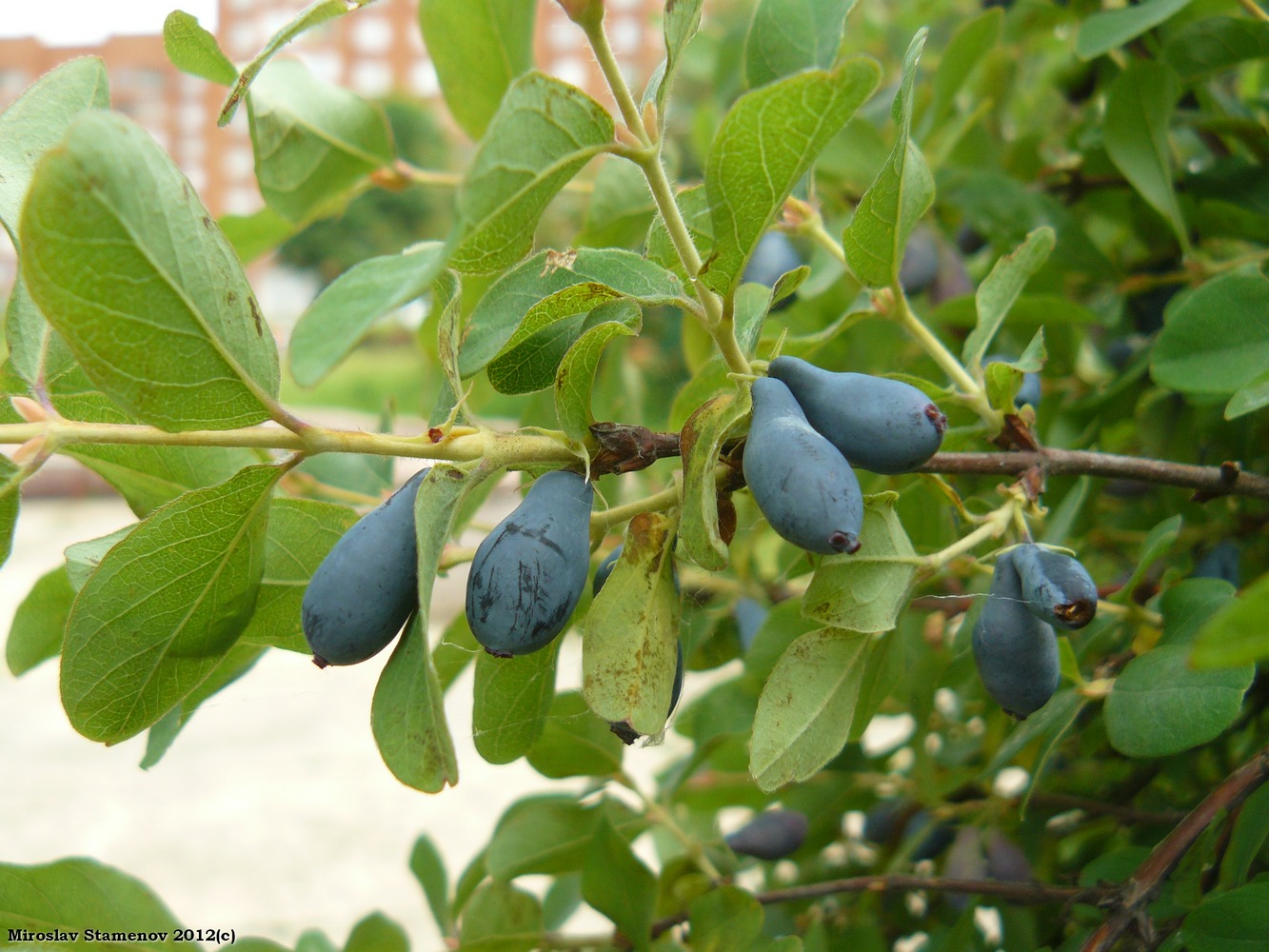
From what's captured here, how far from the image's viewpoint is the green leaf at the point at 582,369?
17.7 inches

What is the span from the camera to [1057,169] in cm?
94

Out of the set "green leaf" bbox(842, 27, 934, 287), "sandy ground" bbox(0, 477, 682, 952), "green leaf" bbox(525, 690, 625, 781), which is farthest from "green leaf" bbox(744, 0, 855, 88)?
"sandy ground" bbox(0, 477, 682, 952)

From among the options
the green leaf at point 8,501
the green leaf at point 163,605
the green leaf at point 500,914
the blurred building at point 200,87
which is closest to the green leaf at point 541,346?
the green leaf at point 163,605

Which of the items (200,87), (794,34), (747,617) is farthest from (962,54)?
(200,87)

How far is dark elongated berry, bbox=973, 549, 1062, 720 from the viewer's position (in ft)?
1.58

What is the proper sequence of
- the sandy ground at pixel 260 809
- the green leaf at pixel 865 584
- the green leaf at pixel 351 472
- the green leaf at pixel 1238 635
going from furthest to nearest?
the sandy ground at pixel 260 809 → the green leaf at pixel 351 472 → the green leaf at pixel 865 584 → the green leaf at pixel 1238 635

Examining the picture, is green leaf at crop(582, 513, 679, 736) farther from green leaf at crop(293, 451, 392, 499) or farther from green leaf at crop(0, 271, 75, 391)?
green leaf at crop(293, 451, 392, 499)

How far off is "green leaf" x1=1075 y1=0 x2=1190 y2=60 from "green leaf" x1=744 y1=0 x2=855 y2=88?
19 centimetres

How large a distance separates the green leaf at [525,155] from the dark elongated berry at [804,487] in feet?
0.41

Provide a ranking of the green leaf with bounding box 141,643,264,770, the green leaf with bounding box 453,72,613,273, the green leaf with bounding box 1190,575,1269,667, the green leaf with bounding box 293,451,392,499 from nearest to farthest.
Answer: the green leaf with bounding box 1190,575,1269,667, the green leaf with bounding box 453,72,613,273, the green leaf with bounding box 141,643,264,770, the green leaf with bounding box 293,451,392,499

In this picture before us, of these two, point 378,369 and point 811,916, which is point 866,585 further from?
point 378,369

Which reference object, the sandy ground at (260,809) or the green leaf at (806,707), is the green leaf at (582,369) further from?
the sandy ground at (260,809)

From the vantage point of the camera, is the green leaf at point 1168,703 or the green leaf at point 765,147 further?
the green leaf at point 1168,703

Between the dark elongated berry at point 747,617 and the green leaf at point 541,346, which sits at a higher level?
the green leaf at point 541,346
